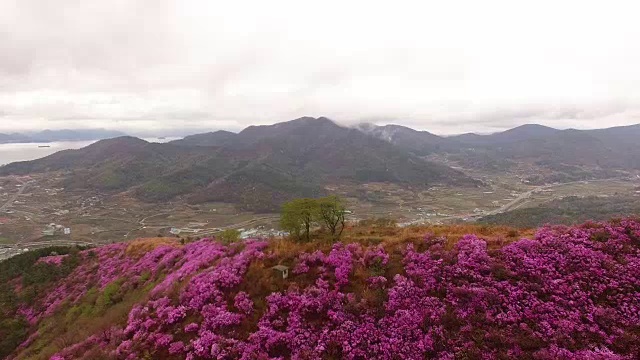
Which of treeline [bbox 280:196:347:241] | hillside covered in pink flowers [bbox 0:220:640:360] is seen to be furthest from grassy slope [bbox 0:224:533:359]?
treeline [bbox 280:196:347:241]

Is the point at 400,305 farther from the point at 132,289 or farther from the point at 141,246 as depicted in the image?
the point at 141,246

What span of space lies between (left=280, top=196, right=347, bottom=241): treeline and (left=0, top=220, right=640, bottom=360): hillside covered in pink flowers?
10.4 ft

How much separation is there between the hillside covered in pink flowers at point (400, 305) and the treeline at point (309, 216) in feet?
10.4

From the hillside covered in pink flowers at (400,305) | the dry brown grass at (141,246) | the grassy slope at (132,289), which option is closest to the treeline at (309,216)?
the grassy slope at (132,289)

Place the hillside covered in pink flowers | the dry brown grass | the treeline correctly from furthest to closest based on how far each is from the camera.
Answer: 1. the dry brown grass
2. the treeline
3. the hillside covered in pink flowers

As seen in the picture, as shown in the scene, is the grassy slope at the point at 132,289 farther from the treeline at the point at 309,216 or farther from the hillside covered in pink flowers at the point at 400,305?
the treeline at the point at 309,216

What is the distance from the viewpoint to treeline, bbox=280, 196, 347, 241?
34.6 metres

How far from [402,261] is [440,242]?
3.88m

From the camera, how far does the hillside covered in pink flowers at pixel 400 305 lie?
18328mm

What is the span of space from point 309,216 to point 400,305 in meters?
15.1

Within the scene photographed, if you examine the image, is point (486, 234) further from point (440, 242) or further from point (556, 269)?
point (556, 269)

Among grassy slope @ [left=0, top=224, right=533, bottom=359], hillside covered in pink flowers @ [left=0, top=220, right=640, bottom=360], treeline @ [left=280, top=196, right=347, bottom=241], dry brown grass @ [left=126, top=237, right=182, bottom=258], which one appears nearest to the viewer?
hillside covered in pink flowers @ [left=0, top=220, right=640, bottom=360]

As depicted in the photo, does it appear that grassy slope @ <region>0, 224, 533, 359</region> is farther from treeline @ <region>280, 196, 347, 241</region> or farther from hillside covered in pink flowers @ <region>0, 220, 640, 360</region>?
treeline @ <region>280, 196, 347, 241</region>

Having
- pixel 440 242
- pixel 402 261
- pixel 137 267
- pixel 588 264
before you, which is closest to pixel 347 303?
pixel 402 261
